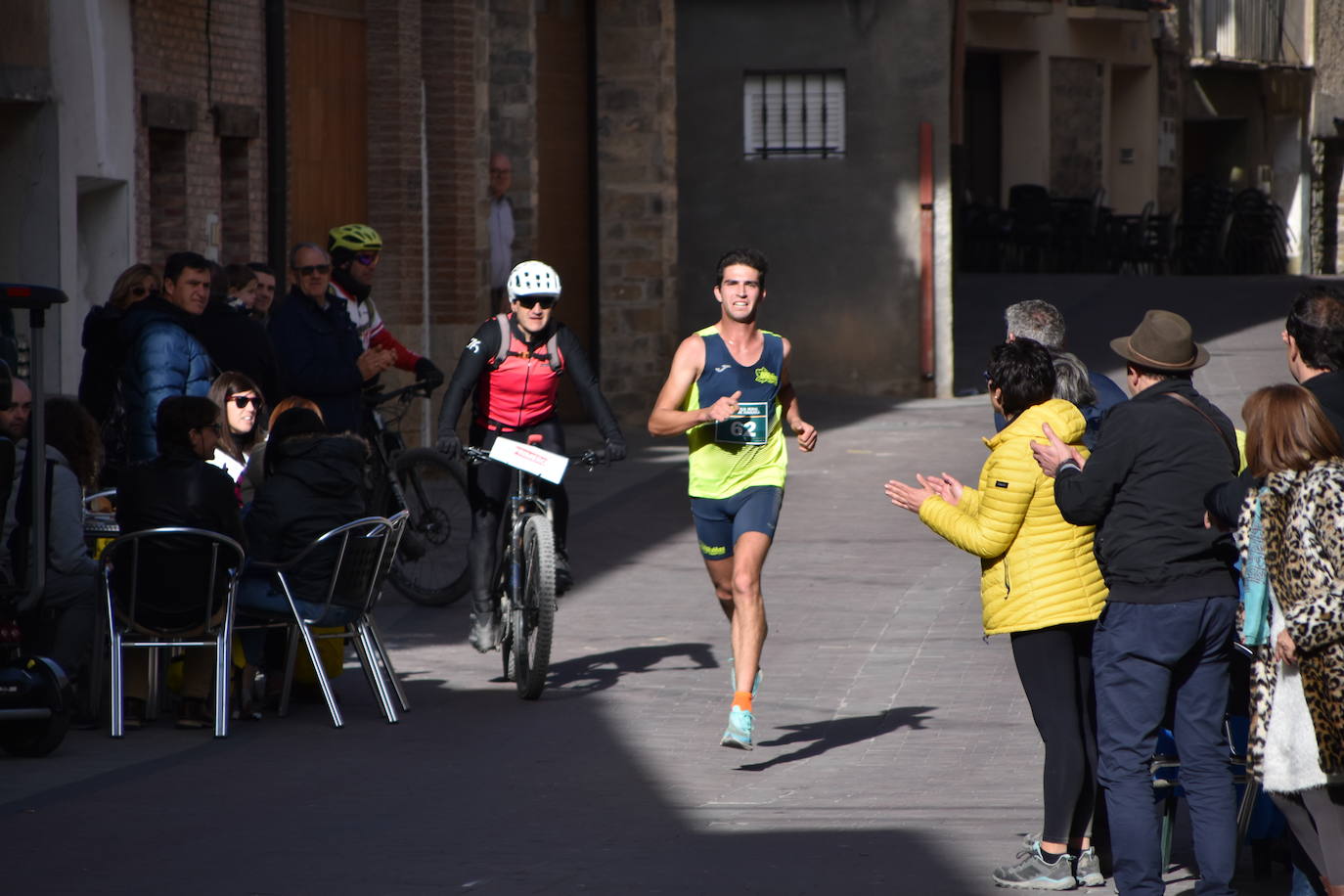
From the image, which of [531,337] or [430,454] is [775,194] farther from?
[531,337]

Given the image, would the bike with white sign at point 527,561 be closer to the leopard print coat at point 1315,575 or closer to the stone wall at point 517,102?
the leopard print coat at point 1315,575

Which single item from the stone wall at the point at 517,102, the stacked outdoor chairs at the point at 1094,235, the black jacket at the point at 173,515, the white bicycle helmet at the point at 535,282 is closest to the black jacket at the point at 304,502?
the black jacket at the point at 173,515

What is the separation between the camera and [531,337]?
1004cm

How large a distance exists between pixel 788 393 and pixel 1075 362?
1775mm

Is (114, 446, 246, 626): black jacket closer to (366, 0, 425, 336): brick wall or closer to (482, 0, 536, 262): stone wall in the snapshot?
(366, 0, 425, 336): brick wall

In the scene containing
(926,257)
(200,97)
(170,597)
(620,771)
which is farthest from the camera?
(926,257)

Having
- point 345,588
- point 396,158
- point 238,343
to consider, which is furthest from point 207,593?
point 396,158

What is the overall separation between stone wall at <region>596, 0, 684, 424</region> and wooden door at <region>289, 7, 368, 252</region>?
4005 mm

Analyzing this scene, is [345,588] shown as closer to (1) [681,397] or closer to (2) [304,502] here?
(2) [304,502]

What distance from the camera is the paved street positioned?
6.60 meters

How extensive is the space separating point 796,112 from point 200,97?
30.6 ft

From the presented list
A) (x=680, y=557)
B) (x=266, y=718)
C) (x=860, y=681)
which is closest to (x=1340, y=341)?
(x=860, y=681)

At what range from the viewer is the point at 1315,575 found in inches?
223

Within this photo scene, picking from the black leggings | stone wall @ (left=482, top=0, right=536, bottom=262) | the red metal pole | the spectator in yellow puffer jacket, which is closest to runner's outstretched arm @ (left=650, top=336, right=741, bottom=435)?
the spectator in yellow puffer jacket
